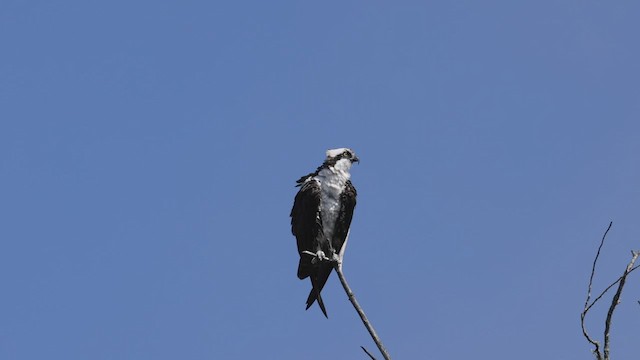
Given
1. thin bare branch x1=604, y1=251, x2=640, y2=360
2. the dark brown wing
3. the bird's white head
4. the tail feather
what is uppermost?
the bird's white head

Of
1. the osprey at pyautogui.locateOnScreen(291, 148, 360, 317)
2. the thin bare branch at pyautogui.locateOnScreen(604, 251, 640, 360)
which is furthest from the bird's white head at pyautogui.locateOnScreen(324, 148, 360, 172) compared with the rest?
the thin bare branch at pyautogui.locateOnScreen(604, 251, 640, 360)

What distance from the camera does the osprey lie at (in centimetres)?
1126

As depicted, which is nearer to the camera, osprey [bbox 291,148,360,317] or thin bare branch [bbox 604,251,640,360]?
thin bare branch [bbox 604,251,640,360]

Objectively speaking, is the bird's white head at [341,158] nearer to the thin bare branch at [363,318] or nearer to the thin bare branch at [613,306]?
the thin bare branch at [363,318]

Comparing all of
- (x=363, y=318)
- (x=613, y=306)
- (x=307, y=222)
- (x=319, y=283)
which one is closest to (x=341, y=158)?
(x=307, y=222)

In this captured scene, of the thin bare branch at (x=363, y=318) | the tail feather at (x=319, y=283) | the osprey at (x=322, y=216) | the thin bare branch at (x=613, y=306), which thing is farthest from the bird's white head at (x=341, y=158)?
the thin bare branch at (x=613, y=306)

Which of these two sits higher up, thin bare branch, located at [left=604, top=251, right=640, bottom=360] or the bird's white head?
the bird's white head

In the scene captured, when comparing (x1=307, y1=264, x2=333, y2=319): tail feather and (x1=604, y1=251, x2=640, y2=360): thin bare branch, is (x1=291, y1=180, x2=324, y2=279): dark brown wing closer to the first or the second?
(x1=307, y1=264, x2=333, y2=319): tail feather

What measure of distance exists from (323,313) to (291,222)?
1.57 m

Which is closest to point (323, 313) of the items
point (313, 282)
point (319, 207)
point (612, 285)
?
point (313, 282)

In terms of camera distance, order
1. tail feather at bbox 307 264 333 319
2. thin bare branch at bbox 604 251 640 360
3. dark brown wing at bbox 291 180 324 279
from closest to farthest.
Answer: thin bare branch at bbox 604 251 640 360
tail feather at bbox 307 264 333 319
dark brown wing at bbox 291 180 324 279

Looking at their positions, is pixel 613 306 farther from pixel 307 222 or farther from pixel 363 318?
pixel 307 222

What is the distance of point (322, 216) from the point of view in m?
11.3

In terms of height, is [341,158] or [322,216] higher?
[341,158]
